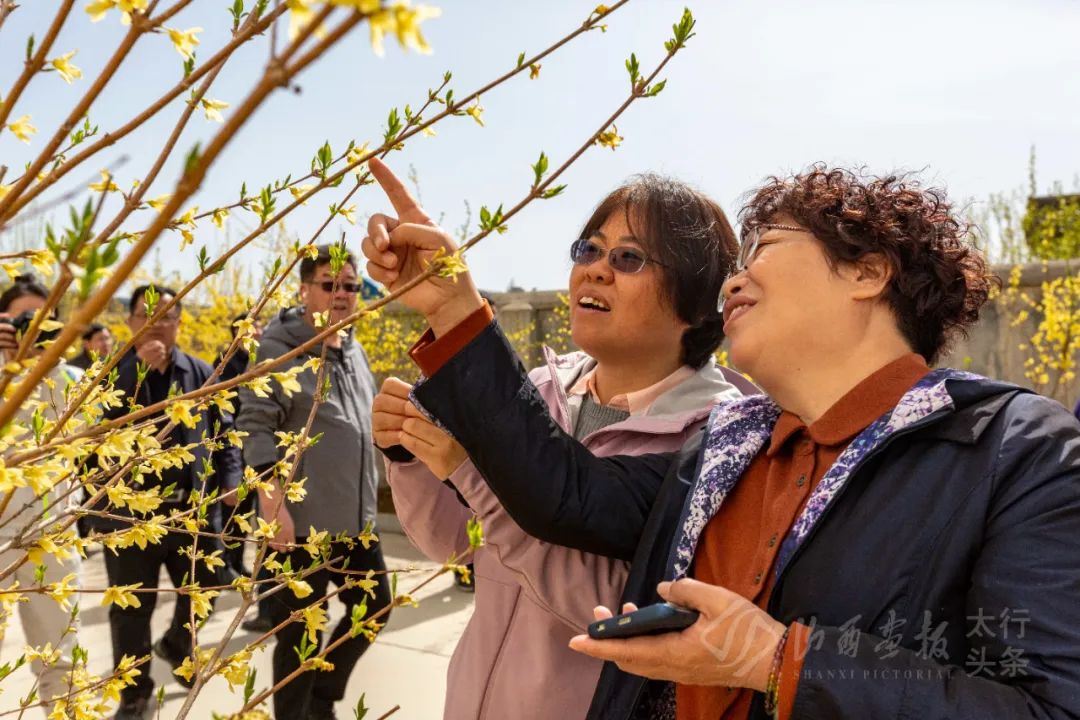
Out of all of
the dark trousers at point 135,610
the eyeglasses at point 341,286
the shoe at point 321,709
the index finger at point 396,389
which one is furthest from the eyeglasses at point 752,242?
the dark trousers at point 135,610

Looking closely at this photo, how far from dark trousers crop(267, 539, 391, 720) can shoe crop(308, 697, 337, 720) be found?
16mm

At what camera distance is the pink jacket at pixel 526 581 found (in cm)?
172

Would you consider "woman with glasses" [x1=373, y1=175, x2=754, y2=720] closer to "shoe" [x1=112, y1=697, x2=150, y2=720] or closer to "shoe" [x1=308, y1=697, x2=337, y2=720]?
"shoe" [x1=308, y1=697, x2=337, y2=720]

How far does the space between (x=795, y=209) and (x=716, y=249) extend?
46cm

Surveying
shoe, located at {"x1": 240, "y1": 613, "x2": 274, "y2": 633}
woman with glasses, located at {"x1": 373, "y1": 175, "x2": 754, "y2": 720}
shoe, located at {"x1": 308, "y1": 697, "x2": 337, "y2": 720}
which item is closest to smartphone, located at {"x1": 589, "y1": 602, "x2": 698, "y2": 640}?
woman with glasses, located at {"x1": 373, "y1": 175, "x2": 754, "y2": 720}

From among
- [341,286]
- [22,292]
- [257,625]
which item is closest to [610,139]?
[341,286]

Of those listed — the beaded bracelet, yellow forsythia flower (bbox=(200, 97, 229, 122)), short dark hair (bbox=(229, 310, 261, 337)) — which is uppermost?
yellow forsythia flower (bbox=(200, 97, 229, 122))

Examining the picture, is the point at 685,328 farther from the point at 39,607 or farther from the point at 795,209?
the point at 39,607

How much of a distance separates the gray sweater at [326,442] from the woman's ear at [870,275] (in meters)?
2.58

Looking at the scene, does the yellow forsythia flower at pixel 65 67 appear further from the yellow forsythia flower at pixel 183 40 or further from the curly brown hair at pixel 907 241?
the curly brown hair at pixel 907 241

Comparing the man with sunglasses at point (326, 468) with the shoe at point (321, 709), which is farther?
the shoe at point (321, 709)

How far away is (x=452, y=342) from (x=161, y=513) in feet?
10.4

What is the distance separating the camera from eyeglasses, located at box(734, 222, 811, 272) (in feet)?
5.43

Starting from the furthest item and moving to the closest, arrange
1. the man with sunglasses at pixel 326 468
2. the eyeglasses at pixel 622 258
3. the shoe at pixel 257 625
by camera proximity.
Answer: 1. the shoe at pixel 257 625
2. the man with sunglasses at pixel 326 468
3. the eyeglasses at pixel 622 258
